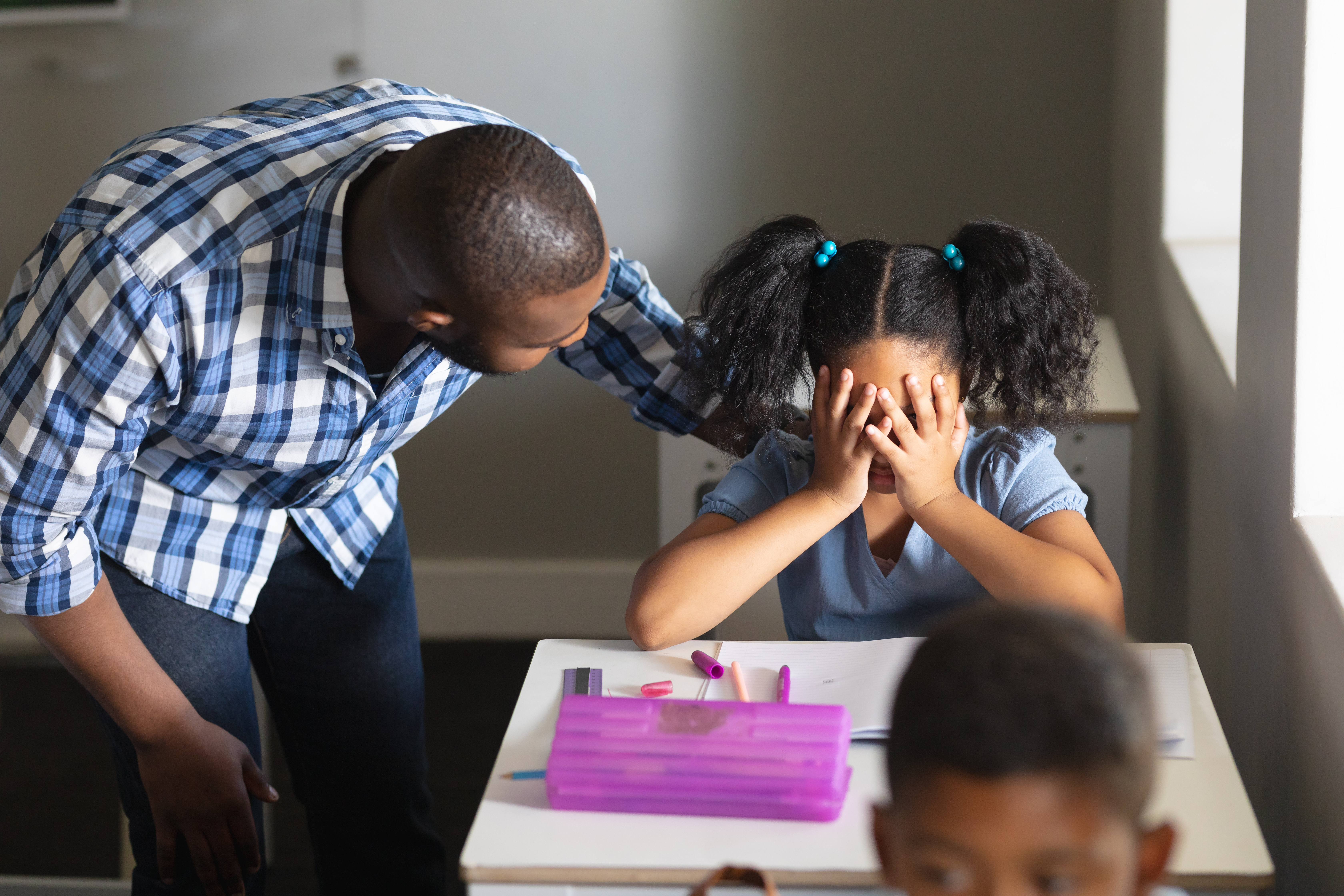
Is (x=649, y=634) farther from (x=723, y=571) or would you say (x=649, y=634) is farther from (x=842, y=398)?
(x=842, y=398)

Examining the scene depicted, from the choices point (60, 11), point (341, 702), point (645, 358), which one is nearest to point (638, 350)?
point (645, 358)

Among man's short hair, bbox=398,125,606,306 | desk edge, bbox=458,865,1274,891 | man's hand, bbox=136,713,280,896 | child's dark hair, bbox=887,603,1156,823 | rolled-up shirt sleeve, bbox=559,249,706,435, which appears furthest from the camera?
rolled-up shirt sleeve, bbox=559,249,706,435

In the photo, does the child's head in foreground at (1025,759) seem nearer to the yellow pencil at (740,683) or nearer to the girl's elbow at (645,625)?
the yellow pencil at (740,683)

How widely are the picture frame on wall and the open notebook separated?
2.20m

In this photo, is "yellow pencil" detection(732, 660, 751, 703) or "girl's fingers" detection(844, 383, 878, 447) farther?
"girl's fingers" detection(844, 383, 878, 447)

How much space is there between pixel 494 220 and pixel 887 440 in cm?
43

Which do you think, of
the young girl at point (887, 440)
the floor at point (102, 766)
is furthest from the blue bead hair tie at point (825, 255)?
the floor at point (102, 766)

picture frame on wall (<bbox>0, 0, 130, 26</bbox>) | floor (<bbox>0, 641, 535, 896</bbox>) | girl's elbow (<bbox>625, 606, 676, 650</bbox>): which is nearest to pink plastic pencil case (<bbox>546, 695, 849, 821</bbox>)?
girl's elbow (<bbox>625, 606, 676, 650</bbox>)

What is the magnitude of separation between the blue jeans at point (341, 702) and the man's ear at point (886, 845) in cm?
80

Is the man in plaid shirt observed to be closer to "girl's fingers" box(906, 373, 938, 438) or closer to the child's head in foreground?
"girl's fingers" box(906, 373, 938, 438)

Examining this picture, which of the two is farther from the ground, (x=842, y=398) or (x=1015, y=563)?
(x=842, y=398)

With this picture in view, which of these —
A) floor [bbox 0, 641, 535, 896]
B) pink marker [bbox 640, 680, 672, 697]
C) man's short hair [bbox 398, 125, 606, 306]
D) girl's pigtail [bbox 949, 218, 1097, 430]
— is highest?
man's short hair [bbox 398, 125, 606, 306]

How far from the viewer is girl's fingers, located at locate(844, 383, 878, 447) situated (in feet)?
3.63

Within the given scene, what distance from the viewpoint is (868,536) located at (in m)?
1.26
